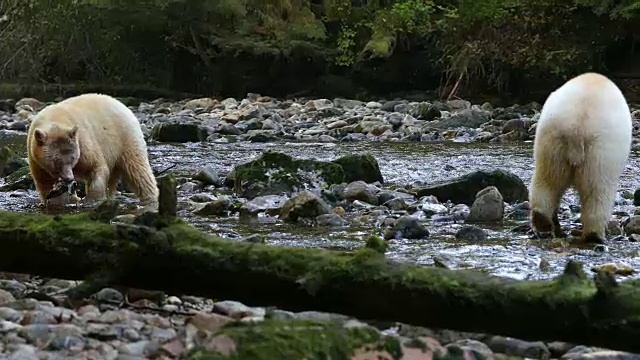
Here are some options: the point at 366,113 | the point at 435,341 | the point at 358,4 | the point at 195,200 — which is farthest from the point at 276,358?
the point at 358,4

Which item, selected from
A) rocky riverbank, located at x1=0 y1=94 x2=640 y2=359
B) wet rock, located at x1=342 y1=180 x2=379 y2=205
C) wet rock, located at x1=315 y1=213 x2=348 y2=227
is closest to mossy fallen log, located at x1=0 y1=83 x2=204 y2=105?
rocky riverbank, located at x1=0 y1=94 x2=640 y2=359

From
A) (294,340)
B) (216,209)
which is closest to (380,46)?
(216,209)

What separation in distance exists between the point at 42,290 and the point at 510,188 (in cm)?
510

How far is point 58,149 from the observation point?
7656 millimetres

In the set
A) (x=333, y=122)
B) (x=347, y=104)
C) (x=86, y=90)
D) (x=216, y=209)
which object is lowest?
(x=86, y=90)

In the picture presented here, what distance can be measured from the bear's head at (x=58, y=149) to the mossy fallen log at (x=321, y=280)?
4.08 m

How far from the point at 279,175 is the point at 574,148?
3841 millimetres

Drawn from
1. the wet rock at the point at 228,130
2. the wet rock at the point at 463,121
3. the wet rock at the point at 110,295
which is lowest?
the wet rock at the point at 228,130

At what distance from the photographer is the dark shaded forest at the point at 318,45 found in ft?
75.8

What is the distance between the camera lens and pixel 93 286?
3373 mm

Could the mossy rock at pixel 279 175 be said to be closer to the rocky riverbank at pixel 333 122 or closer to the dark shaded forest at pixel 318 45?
the rocky riverbank at pixel 333 122

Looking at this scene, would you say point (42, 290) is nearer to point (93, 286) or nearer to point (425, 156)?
point (93, 286)

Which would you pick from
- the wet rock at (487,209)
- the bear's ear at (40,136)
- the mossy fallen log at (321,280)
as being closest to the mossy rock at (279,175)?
the bear's ear at (40,136)

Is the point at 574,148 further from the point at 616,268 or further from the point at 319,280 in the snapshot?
the point at 319,280
